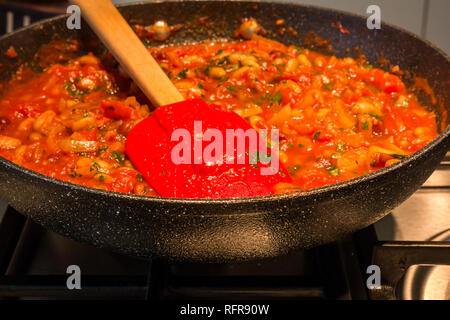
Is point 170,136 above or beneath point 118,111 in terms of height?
beneath

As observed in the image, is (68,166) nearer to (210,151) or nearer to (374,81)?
(210,151)

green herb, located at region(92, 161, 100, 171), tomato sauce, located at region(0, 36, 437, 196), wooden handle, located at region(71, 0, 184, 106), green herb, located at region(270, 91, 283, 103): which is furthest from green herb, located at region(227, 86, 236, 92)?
green herb, located at region(92, 161, 100, 171)

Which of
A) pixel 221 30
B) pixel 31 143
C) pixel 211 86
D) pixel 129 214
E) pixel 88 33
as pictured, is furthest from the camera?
pixel 221 30

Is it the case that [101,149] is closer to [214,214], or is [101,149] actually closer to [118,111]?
[118,111]

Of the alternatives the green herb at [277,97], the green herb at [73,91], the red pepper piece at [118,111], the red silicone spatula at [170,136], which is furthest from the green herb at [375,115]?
the green herb at [73,91]

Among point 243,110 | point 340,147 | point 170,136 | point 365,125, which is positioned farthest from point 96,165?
point 365,125
